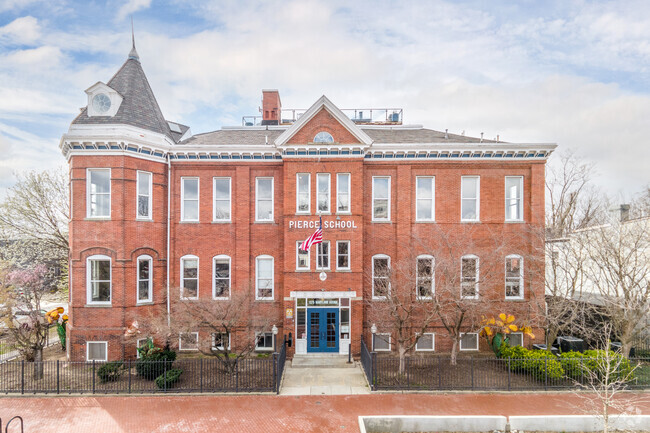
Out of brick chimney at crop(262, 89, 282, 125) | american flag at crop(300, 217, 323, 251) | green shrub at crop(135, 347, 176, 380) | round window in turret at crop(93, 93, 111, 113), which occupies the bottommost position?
green shrub at crop(135, 347, 176, 380)

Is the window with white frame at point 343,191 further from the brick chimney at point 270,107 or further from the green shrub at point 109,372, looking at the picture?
the green shrub at point 109,372

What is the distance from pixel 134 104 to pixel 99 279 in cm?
938

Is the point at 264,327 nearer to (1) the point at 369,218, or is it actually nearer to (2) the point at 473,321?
(1) the point at 369,218

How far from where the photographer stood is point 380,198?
1859cm

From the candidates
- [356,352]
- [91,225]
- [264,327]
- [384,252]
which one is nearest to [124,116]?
[91,225]

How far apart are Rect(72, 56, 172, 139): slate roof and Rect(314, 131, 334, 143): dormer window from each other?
8723 millimetres

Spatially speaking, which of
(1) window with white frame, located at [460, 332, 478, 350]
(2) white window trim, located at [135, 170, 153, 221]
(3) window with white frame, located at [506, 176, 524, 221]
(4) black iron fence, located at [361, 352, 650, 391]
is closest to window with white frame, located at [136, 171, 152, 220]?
(2) white window trim, located at [135, 170, 153, 221]

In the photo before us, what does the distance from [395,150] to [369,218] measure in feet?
13.2

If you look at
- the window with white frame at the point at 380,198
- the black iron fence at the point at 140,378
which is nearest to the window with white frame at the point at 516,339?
the window with white frame at the point at 380,198

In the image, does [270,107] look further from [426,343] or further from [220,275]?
[426,343]

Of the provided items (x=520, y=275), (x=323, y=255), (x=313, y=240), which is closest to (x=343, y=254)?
(x=323, y=255)

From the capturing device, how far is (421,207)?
1870 centimetres

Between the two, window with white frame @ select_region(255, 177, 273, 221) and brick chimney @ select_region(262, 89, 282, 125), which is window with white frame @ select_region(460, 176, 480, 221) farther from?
brick chimney @ select_region(262, 89, 282, 125)

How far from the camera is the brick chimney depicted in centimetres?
2522
